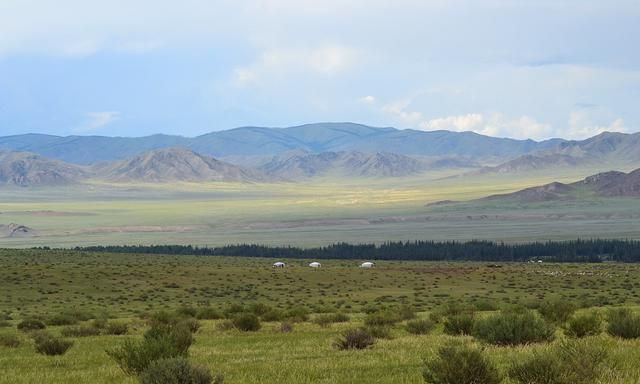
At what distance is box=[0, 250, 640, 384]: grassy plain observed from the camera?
13.7m

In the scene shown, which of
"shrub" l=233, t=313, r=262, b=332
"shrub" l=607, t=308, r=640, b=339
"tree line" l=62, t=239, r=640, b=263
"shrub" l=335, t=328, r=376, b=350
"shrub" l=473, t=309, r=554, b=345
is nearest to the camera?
"shrub" l=473, t=309, r=554, b=345

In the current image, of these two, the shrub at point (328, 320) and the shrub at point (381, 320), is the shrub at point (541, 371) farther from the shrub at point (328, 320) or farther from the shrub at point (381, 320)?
the shrub at point (328, 320)

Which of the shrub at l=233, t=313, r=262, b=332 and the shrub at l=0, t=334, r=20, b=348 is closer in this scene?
the shrub at l=0, t=334, r=20, b=348

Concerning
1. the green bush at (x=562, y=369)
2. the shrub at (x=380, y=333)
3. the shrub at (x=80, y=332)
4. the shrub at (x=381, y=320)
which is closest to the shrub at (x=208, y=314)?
the shrub at (x=80, y=332)

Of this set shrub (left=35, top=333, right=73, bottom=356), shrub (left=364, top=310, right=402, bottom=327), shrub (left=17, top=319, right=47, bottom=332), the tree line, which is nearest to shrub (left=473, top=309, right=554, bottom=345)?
shrub (left=364, top=310, right=402, bottom=327)

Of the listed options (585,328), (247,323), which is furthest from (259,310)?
(585,328)

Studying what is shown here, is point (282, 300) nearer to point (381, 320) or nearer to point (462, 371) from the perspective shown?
point (381, 320)

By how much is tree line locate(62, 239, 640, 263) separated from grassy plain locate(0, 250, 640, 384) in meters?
38.5

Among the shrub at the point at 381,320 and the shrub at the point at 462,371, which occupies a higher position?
the shrub at the point at 462,371

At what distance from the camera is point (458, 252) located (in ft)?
444

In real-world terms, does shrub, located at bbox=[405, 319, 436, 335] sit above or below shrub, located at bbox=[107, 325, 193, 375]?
below

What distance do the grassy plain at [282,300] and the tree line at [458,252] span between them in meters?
38.5

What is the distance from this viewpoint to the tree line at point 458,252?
420 ft

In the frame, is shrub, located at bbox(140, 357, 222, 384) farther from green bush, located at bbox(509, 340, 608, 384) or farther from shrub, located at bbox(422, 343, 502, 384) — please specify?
green bush, located at bbox(509, 340, 608, 384)
